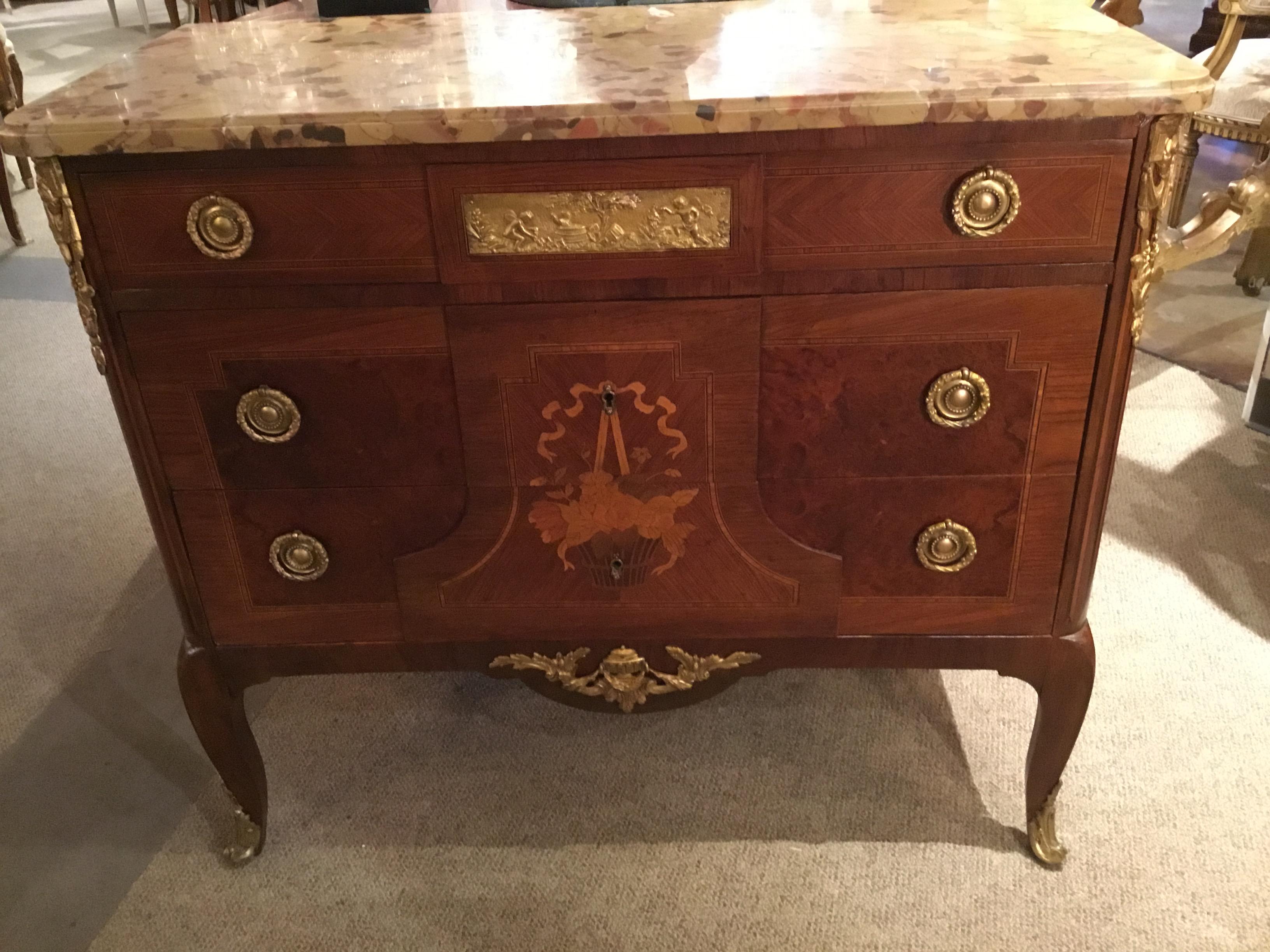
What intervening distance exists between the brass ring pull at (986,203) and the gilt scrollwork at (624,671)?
507 mm

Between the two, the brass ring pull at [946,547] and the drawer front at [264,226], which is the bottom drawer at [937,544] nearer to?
the brass ring pull at [946,547]

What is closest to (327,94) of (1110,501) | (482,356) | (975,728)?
(482,356)

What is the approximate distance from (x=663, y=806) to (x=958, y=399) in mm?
684

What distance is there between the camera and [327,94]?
0.91 metres

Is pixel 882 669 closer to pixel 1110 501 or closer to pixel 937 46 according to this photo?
→ pixel 1110 501

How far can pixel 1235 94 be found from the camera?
2318 millimetres

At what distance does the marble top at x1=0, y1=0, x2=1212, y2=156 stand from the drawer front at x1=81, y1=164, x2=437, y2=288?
4 centimetres

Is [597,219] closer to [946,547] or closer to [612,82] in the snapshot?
[612,82]

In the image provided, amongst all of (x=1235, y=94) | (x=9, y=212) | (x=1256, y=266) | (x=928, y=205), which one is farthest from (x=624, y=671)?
(x=9, y=212)

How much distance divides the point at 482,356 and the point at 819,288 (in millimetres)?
318

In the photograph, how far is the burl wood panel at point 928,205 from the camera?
0.87 meters

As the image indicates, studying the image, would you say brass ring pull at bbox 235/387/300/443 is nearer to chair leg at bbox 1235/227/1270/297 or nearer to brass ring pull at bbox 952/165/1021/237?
brass ring pull at bbox 952/165/1021/237

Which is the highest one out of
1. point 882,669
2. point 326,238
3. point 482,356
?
point 326,238

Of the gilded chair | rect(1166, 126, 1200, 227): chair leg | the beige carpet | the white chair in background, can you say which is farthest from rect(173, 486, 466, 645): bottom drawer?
the white chair in background
